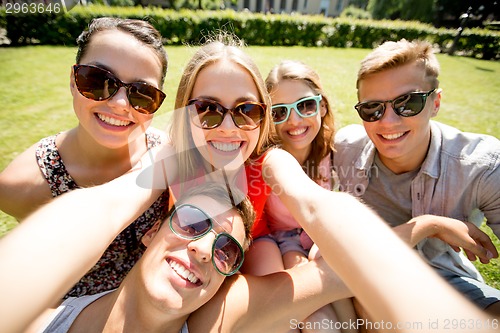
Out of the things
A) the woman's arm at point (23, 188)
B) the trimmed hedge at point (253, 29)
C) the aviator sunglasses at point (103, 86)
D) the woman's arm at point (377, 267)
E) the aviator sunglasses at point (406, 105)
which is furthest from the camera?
the trimmed hedge at point (253, 29)

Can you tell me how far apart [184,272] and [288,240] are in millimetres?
1290

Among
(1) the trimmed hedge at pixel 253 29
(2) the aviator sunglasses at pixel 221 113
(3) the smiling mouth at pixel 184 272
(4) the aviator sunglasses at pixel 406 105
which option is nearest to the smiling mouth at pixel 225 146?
(2) the aviator sunglasses at pixel 221 113

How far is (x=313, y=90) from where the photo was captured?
298cm

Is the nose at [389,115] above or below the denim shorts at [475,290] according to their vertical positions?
above

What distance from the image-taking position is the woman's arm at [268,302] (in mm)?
1810

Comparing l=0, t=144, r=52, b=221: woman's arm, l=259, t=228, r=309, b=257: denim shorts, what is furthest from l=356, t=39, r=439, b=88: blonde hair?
l=0, t=144, r=52, b=221: woman's arm

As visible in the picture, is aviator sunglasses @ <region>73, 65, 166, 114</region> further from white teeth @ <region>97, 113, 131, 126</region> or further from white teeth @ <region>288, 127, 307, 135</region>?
white teeth @ <region>288, 127, 307, 135</region>

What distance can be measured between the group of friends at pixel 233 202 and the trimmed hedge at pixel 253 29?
1367 cm

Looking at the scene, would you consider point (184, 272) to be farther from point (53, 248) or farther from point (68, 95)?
point (68, 95)

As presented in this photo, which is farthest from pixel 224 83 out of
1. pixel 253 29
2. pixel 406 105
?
pixel 253 29

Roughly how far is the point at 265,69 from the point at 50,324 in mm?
11609

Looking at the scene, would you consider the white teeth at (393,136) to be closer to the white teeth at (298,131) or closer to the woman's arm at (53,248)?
the white teeth at (298,131)

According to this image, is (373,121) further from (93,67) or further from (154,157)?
(93,67)

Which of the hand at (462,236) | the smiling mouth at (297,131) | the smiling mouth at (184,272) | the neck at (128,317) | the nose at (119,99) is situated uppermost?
the nose at (119,99)
